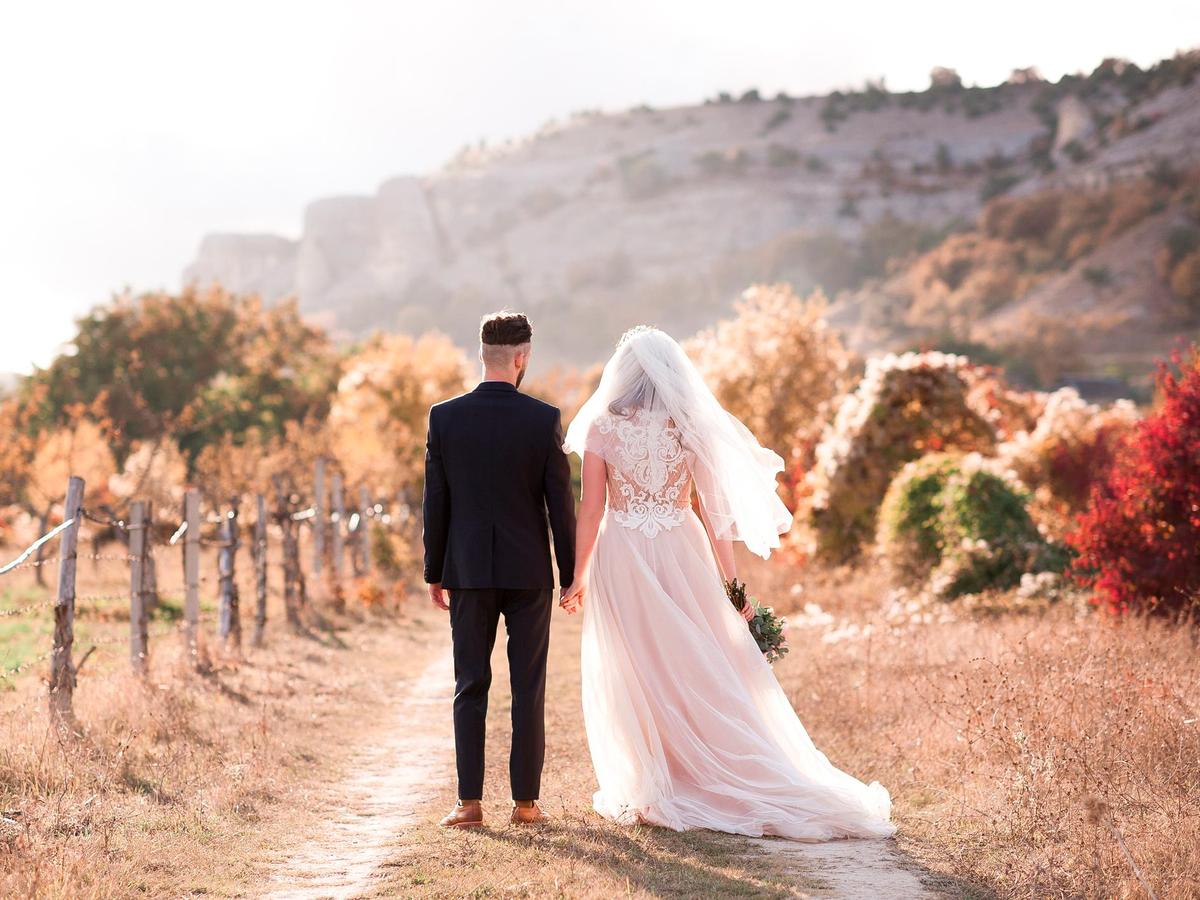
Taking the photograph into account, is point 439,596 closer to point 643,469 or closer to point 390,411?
point 643,469

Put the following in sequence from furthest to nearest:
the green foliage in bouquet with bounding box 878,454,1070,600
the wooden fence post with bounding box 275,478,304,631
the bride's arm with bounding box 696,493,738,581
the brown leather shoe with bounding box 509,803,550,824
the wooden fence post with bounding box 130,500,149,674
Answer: the wooden fence post with bounding box 275,478,304,631, the green foliage in bouquet with bounding box 878,454,1070,600, the wooden fence post with bounding box 130,500,149,674, the bride's arm with bounding box 696,493,738,581, the brown leather shoe with bounding box 509,803,550,824

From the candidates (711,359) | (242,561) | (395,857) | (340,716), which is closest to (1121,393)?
(711,359)

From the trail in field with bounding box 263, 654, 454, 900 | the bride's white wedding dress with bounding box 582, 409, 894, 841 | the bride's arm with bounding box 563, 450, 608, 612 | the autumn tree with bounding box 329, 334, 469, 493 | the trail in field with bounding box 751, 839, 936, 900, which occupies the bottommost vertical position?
the trail in field with bounding box 263, 654, 454, 900

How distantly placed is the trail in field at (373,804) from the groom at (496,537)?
0.63 metres

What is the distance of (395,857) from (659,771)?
1.39 meters

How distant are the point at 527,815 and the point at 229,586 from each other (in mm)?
8992

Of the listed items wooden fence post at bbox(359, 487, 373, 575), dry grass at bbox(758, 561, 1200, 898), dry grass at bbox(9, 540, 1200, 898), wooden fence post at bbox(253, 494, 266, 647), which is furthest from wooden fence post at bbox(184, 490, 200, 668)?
wooden fence post at bbox(359, 487, 373, 575)

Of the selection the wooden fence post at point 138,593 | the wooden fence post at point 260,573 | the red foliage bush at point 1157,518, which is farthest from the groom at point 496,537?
the wooden fence post at point 260,573

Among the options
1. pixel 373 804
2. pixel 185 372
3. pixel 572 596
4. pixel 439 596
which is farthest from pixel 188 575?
pixel 185 372

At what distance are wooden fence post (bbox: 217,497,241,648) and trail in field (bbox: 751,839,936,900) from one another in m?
9.15

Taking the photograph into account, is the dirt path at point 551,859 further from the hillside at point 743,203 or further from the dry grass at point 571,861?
the hillside at point 743,203

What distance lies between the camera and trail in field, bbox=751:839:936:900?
17.9 feet

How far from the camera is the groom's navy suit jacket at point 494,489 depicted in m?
6.60

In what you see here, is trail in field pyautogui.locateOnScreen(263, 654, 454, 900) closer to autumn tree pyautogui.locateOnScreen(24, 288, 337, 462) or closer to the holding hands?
the holding hands
